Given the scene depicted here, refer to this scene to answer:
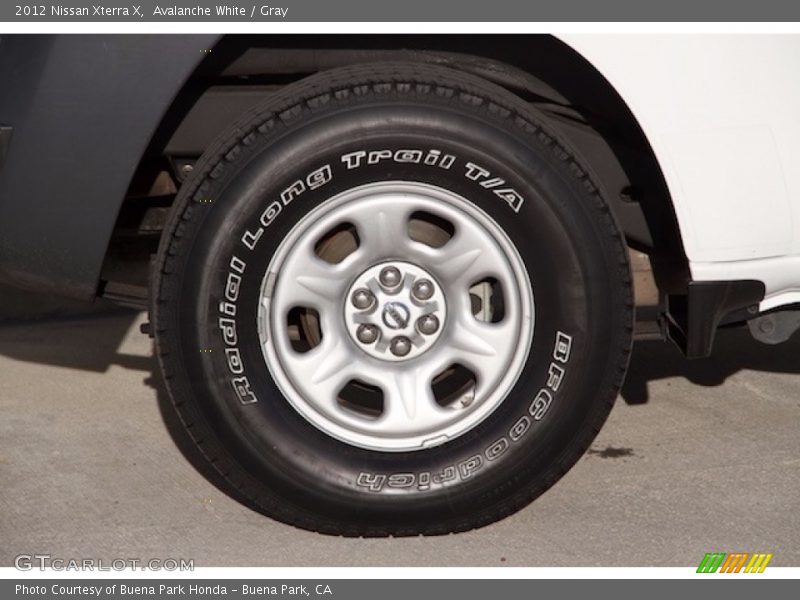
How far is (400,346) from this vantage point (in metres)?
3.35

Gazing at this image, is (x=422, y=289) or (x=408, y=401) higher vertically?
(x=422, y=289)

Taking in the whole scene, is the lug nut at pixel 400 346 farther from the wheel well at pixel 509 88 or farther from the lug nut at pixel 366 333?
the wheel well at pixel 509 88

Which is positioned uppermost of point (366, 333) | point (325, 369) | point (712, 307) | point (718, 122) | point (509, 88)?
point (718, 122)

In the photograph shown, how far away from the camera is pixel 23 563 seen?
3.24 meters

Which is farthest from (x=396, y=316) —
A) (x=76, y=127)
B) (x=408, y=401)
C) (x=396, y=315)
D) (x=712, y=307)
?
(x=76, y=127)

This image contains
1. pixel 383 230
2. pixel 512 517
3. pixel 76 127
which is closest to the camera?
pixel 76 127

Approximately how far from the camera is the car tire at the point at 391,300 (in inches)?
125

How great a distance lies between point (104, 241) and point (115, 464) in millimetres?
925

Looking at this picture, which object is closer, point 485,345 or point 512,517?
point 485,345

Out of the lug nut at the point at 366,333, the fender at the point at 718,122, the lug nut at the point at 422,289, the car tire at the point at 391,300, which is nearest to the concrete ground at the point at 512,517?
the car tire at the point at 391,300

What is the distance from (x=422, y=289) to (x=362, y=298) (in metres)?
0.15

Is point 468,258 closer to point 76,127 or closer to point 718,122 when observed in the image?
point 718,122

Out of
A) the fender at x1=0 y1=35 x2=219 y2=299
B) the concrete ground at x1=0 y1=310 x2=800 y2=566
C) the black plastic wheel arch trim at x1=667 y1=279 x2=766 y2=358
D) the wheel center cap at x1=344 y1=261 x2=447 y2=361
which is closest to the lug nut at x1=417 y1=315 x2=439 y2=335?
the wheel center cap at x1=344 y1=261 x2=447 y2=361

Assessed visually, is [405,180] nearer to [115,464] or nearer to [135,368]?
[115,464]
